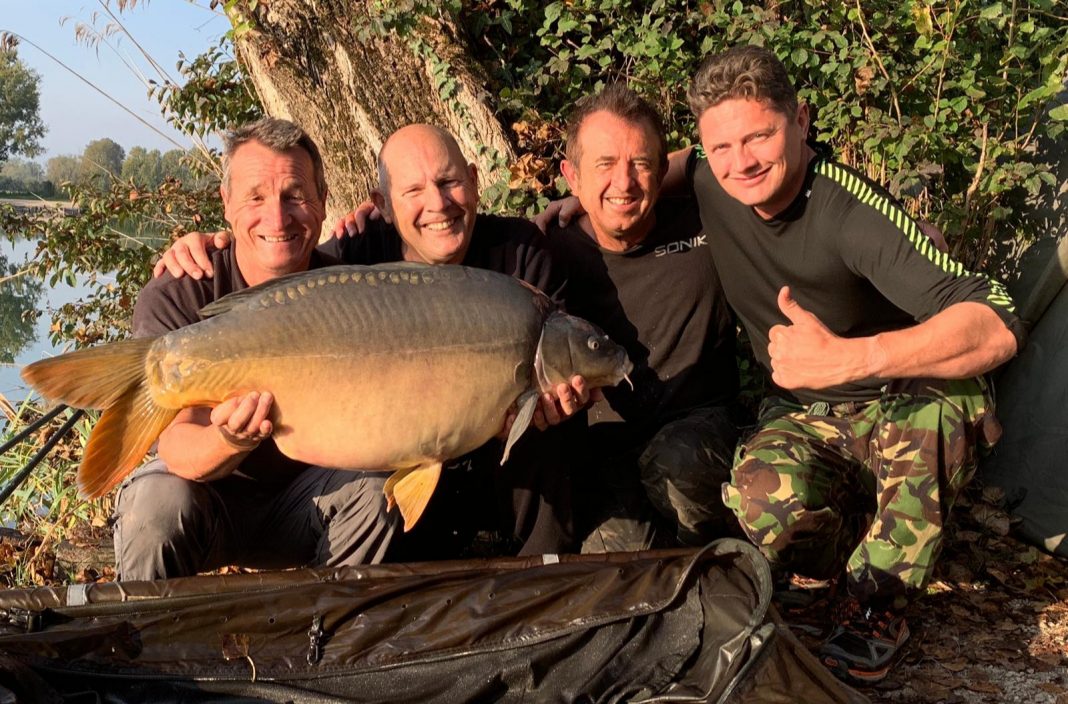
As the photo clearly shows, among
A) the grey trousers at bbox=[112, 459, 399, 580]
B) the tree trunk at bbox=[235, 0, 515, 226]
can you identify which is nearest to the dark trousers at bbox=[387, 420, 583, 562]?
the grey trousers at bbox=[112, 459, 399, 580]

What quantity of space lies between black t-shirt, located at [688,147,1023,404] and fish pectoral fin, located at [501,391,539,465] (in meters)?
0.78

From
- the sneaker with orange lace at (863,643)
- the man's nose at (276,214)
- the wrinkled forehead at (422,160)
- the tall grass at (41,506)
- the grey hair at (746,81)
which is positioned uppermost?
the grey hair at (746,81)

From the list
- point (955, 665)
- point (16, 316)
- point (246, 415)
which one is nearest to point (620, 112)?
point (246, 415)

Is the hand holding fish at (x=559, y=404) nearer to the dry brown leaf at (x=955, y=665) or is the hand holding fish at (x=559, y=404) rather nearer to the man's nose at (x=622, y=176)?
A: the man's nose at (x=622, y=176)

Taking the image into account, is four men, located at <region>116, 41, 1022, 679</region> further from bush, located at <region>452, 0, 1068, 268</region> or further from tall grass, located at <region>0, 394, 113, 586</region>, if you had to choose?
tall grass, located at <region>0, 394, 113, 586</region>

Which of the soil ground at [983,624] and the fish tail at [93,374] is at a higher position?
the fish tail at [93,374]

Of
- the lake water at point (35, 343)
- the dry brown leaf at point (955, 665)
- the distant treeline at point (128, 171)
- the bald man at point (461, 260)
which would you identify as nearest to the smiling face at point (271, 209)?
→ the bald man at point (461, 260)

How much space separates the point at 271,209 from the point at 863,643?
168cm

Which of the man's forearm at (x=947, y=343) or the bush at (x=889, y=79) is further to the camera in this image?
the bush at (x=889, y=79)

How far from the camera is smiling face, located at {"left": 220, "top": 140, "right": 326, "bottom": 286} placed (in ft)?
7.58

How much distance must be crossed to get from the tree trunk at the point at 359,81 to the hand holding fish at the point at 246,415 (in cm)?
191

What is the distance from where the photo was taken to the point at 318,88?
3.72 meters

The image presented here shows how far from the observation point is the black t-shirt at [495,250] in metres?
2.52

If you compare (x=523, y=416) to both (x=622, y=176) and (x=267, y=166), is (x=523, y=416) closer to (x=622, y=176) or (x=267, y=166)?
(x=622, y=176)
